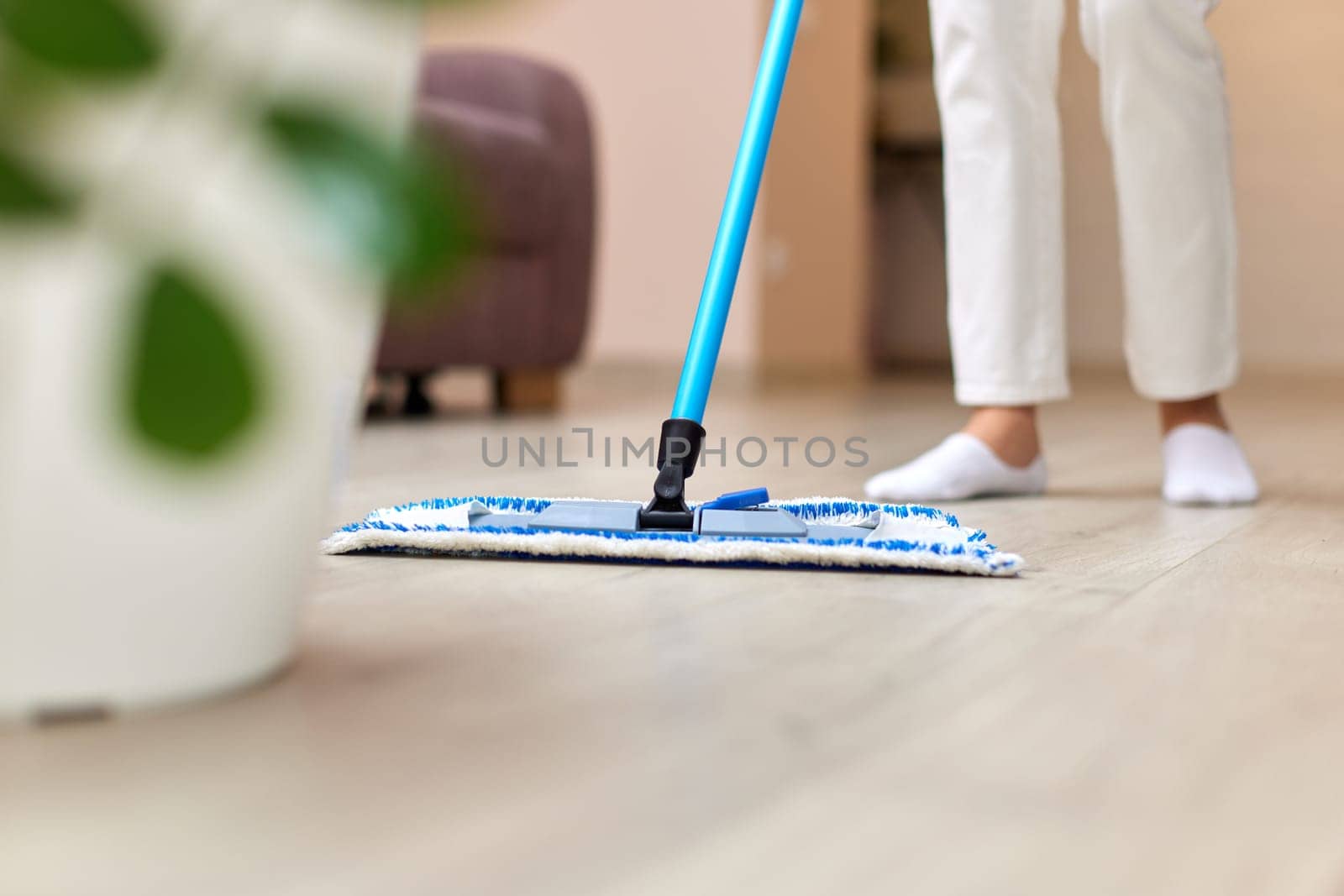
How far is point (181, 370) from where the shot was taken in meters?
0.23

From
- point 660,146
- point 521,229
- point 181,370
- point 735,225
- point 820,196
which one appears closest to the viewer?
point 181,370

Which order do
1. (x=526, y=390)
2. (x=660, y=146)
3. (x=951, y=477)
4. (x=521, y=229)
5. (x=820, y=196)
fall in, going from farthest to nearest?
1. (x=820, y=196)
2. (x=660, y=146)
3. (x=526, y=390)
4. (x=521, y=229)
5. (x=951, y=477)

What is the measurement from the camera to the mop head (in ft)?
2.81

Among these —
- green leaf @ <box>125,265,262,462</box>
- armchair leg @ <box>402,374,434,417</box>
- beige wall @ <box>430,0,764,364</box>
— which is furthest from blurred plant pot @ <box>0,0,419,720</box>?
beige wall @ <box>430,0,764,364</box>

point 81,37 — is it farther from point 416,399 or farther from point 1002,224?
point 416,399

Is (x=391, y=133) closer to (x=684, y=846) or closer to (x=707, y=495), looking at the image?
(x=684, y=846)

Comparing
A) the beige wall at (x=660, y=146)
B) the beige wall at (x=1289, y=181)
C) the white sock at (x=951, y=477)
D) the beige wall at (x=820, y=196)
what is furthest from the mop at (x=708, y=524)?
the beige wall at (x=1289, y=181)

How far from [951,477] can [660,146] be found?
2933 millimetres

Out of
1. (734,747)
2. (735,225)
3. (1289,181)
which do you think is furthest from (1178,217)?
(1289,181)

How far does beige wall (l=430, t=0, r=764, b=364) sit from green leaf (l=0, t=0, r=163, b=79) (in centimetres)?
377

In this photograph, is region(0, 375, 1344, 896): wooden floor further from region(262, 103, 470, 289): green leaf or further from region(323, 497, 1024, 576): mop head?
region(262, 103, 470, 289): green leaf

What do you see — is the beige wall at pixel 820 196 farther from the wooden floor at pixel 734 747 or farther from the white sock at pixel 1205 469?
the wooden floor at pixel 734 747

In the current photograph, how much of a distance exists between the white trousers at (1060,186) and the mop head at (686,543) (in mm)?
459

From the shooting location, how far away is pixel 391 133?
9.9 inches
